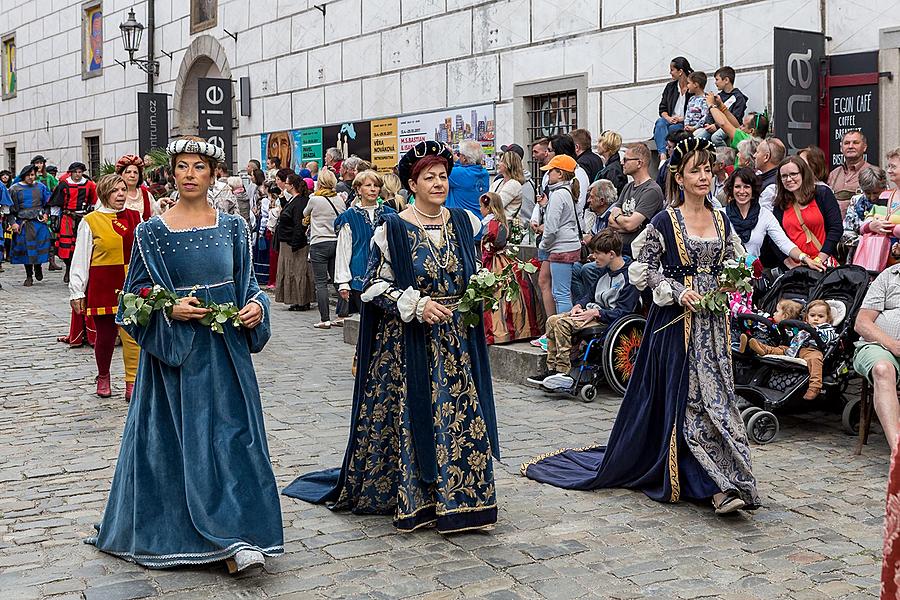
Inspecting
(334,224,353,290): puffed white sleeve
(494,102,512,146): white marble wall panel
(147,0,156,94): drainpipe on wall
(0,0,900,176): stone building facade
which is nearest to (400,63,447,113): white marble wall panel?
(0,0,900,176): stone building facade

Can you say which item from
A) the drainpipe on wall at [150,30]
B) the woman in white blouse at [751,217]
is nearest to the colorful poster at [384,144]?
the woman in white blouse at [751,217]

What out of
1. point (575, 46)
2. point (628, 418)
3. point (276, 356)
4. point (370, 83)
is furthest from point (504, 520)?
point (370, 83)

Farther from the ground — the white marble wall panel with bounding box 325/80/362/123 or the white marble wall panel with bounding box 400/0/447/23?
the white marble wall panel with bounding box 400/0/447/23

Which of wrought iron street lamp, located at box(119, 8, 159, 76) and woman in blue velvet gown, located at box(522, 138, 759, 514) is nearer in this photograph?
woman in blue velvet gown, located at box(522, 138, 759, 514)

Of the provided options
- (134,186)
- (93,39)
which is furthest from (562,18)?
(93,39)

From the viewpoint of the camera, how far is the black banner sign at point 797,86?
1059 cm

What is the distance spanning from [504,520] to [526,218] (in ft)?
20.7

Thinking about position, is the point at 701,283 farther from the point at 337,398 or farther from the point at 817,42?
the point at 817,42

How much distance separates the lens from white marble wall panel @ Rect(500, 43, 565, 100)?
46.1ft

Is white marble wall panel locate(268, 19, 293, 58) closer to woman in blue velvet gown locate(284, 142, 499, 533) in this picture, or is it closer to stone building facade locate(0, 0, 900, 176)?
stone building facade locate(0, 0, 900, 176)

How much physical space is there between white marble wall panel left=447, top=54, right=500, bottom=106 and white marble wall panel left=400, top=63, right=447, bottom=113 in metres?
0.17

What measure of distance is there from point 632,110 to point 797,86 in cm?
237

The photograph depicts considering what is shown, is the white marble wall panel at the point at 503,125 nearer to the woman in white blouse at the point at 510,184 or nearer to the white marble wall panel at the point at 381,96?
the white marble wall panel at the point at 381,96

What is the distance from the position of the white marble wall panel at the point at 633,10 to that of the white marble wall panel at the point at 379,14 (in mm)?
4779
